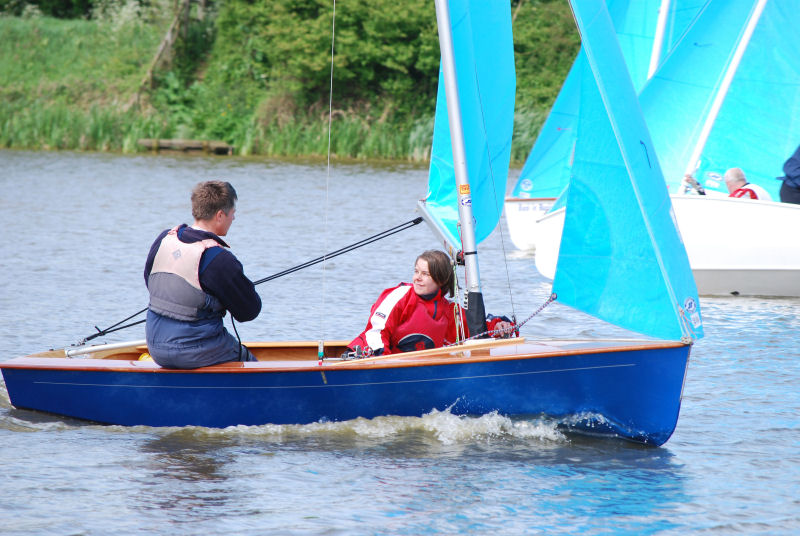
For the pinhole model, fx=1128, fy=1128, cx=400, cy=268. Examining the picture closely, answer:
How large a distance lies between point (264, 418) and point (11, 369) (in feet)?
4.57

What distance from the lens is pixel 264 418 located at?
577 cm

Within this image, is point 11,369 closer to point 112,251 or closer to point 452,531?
point 452,531

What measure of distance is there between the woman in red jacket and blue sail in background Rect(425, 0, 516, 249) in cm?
41

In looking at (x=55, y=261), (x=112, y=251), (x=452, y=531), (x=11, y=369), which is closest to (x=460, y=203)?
(x=452, y=531)

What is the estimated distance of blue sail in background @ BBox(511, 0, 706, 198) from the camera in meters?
12.9

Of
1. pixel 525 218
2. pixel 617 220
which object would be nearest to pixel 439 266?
pixel 617 220

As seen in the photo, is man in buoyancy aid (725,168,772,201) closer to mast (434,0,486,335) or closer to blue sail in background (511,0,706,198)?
blue sail in background (511,0,706,198)

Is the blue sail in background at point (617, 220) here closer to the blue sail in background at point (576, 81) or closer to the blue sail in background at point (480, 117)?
the blue sail in background at point (480, 117)

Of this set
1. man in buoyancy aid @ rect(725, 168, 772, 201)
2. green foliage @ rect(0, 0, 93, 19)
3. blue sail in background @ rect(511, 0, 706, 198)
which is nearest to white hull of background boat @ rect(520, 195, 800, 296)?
man in buoyancy aid @ rect(725, 168, 772, 201)

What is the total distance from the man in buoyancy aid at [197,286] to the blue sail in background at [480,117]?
1267 millimetres

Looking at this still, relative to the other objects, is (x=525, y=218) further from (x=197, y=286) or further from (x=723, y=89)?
(x=197, y=286)

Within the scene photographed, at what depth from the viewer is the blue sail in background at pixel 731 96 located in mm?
11164

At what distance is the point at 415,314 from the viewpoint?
579 centimetres

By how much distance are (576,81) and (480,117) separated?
27.7ft
